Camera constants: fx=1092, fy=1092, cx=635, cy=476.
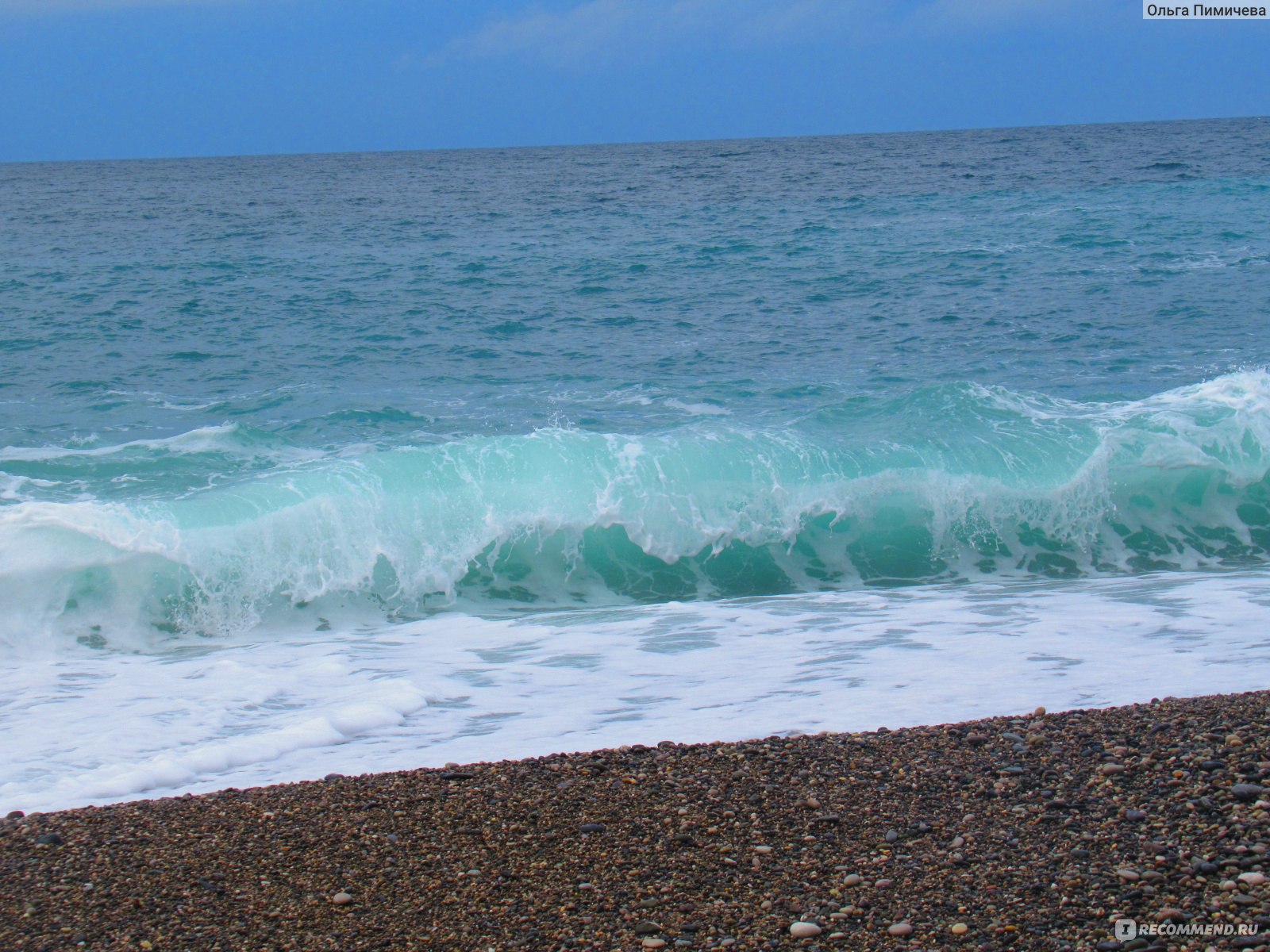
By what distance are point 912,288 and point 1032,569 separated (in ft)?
39.5

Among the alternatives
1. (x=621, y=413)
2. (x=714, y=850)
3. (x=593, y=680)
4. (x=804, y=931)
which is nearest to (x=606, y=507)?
(x=621, y=413)

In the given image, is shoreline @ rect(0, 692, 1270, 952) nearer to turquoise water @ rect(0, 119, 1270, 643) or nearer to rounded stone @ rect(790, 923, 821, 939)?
rounded stone @ rect(790, 923, 821, 939)

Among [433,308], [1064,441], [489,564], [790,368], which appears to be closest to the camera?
[489,564]

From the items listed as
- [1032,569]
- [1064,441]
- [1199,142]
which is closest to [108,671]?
[1032,569]

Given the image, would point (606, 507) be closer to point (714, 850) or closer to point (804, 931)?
point (714, 850)

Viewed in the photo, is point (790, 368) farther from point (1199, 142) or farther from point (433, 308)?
point (1199, 142)

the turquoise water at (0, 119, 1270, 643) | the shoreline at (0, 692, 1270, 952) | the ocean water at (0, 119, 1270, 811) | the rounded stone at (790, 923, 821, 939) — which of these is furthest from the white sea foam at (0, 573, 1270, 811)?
the rounded stone at (790, 923, 821, 939)

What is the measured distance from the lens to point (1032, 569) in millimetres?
8828

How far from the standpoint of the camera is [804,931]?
3.09 metres

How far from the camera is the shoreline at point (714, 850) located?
3.16 meters

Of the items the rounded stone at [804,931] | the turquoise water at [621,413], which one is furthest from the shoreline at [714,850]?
the turquoise water at [621,413]

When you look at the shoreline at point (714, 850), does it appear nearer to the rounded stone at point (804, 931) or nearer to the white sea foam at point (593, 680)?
the rounded stone at point (804, 931)

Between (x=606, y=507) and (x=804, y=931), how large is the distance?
6.43m

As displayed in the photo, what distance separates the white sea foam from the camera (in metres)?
5.06
